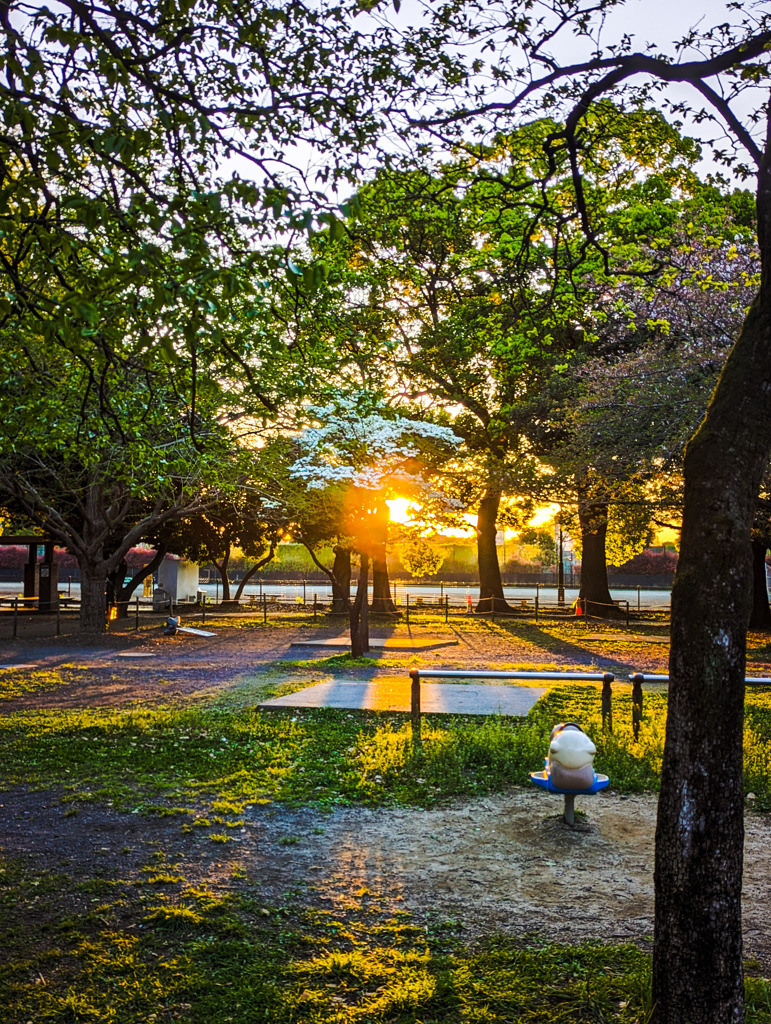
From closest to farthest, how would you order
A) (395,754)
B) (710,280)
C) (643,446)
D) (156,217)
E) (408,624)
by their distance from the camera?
(156,217) → (395,754) → (710,280) → (643,446) → (408,624)

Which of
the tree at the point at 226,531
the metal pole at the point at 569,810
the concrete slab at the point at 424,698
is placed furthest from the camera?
the tree at the point at 226,531

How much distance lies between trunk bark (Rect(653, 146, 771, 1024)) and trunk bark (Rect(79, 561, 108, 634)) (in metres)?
22.1

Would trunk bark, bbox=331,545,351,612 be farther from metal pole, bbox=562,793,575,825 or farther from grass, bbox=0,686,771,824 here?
metal pole, bbox=562,793,575,825

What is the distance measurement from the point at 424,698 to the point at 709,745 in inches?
348

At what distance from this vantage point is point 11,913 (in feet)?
15.3

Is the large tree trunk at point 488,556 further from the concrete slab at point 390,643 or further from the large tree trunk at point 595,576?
the concrete slab at point 390,643

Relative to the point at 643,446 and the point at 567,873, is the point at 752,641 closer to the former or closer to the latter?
the point at 643,446

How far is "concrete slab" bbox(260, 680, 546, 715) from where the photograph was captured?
11031mm

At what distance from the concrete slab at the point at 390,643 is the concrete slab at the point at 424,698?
6.56 metres

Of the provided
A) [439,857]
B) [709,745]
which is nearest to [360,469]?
[439,857]

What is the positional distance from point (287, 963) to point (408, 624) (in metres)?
24.6

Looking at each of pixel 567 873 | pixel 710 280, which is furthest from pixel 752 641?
pixel 567 873

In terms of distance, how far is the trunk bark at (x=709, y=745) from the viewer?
321 centimetres

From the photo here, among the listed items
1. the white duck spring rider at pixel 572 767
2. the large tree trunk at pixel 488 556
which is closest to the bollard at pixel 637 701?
the white duck spring rider at pixel 572 767
